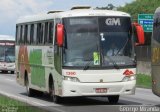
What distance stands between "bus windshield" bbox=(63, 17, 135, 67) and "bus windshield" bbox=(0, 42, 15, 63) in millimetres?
36270

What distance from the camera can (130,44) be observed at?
20984mm

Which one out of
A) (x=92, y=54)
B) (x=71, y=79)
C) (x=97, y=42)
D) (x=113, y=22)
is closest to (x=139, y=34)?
(x=113, y=22)

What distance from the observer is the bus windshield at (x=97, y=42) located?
67.3 ft

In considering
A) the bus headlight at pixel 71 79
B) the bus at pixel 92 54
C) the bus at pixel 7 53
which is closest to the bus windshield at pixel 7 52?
the bus at pixel 7 53

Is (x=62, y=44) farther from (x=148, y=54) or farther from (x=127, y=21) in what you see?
(x=148, y=54)

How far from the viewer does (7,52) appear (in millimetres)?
57031

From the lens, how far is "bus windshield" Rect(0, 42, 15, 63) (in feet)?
187

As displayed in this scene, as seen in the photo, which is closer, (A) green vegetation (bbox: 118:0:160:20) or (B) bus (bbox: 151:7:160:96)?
(B) bus (bbox: 151:7:160:96)

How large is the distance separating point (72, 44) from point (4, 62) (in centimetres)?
3677

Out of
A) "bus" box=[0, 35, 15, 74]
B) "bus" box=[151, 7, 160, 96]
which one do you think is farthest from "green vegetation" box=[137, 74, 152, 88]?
"bus" box=[0, 35, 15, 74]

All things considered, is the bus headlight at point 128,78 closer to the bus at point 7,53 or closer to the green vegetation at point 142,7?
the bus at point 7,53

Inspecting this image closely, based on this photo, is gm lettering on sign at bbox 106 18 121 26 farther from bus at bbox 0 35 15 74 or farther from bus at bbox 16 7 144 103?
bus at bbox 0 35 15 74

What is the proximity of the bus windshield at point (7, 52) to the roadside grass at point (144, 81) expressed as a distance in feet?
56.3

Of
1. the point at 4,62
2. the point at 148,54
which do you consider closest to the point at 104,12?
the point at 148,54
